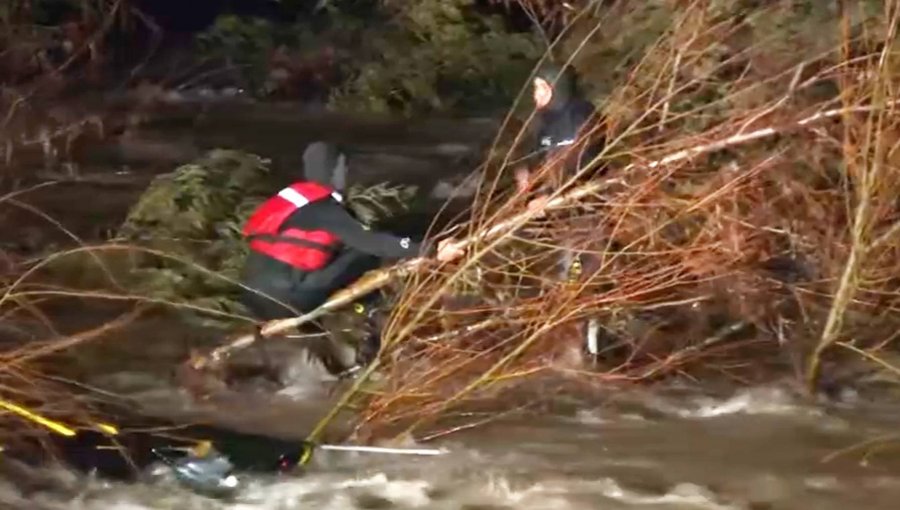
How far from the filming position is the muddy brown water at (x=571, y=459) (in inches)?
277

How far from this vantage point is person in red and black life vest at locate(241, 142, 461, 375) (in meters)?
7.99

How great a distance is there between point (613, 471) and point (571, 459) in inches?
10.1

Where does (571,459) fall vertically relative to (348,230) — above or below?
below

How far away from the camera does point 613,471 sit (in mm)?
7398

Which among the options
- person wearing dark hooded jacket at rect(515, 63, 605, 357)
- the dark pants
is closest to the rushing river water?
person wearing dark hooded jacket at rect(515, 63, 605, 357)

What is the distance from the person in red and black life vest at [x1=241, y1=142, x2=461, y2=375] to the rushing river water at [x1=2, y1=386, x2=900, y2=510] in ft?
3.56

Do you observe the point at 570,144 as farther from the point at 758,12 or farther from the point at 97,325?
the point at 97,325

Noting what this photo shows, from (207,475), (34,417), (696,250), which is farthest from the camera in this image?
(696,250)

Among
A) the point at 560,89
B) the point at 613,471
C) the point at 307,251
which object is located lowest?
the point at 613,471

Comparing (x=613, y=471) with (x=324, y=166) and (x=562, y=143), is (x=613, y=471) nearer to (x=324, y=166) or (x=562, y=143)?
(x=562, y=143)

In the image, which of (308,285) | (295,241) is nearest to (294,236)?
(295,241)

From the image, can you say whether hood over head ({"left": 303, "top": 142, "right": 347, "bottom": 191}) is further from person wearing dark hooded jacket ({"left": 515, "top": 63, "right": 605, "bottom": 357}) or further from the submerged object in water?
the submerged object in water

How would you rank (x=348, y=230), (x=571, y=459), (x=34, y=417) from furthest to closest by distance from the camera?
(x=348, y=230)
(x=571, y=459)
(x=34, y=417)

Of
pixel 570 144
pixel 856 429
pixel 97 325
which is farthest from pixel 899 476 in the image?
pixel 97 325
